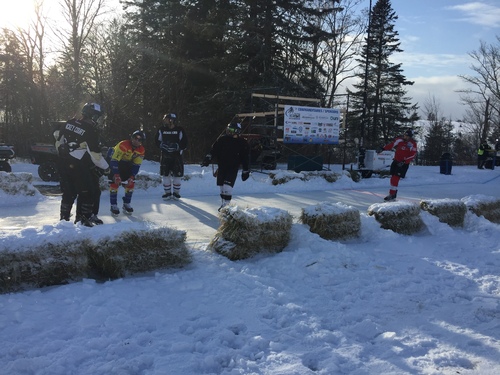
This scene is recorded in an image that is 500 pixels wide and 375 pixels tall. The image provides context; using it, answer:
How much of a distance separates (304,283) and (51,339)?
2.71m

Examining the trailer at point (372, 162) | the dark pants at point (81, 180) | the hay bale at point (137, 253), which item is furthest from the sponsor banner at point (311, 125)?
the hay bale at point (137, 253)

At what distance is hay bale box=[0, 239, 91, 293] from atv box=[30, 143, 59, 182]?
35.3 ft

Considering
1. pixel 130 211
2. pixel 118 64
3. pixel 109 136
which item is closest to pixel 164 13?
pixel 118 64

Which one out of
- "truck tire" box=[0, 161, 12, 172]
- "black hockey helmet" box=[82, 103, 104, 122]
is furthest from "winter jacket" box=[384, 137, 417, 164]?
"truck tire" box=[0, 161, 12, 172]

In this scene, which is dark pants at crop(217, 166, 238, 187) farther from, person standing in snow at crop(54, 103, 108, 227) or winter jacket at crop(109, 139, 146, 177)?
person standing in snow at crop(54, 103, 108, 227)

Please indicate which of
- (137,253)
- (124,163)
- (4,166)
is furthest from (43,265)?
(4,166)

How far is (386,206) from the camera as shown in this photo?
7.29m

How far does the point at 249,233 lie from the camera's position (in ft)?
17.8

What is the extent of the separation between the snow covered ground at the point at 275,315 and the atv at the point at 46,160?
9.75 meters

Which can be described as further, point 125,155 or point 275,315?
Result: point 125,155

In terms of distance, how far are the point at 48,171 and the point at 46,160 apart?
399mm

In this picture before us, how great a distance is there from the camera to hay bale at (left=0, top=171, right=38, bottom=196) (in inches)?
370

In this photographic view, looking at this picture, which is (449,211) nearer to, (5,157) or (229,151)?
(229,151)

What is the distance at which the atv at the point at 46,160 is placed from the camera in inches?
544
